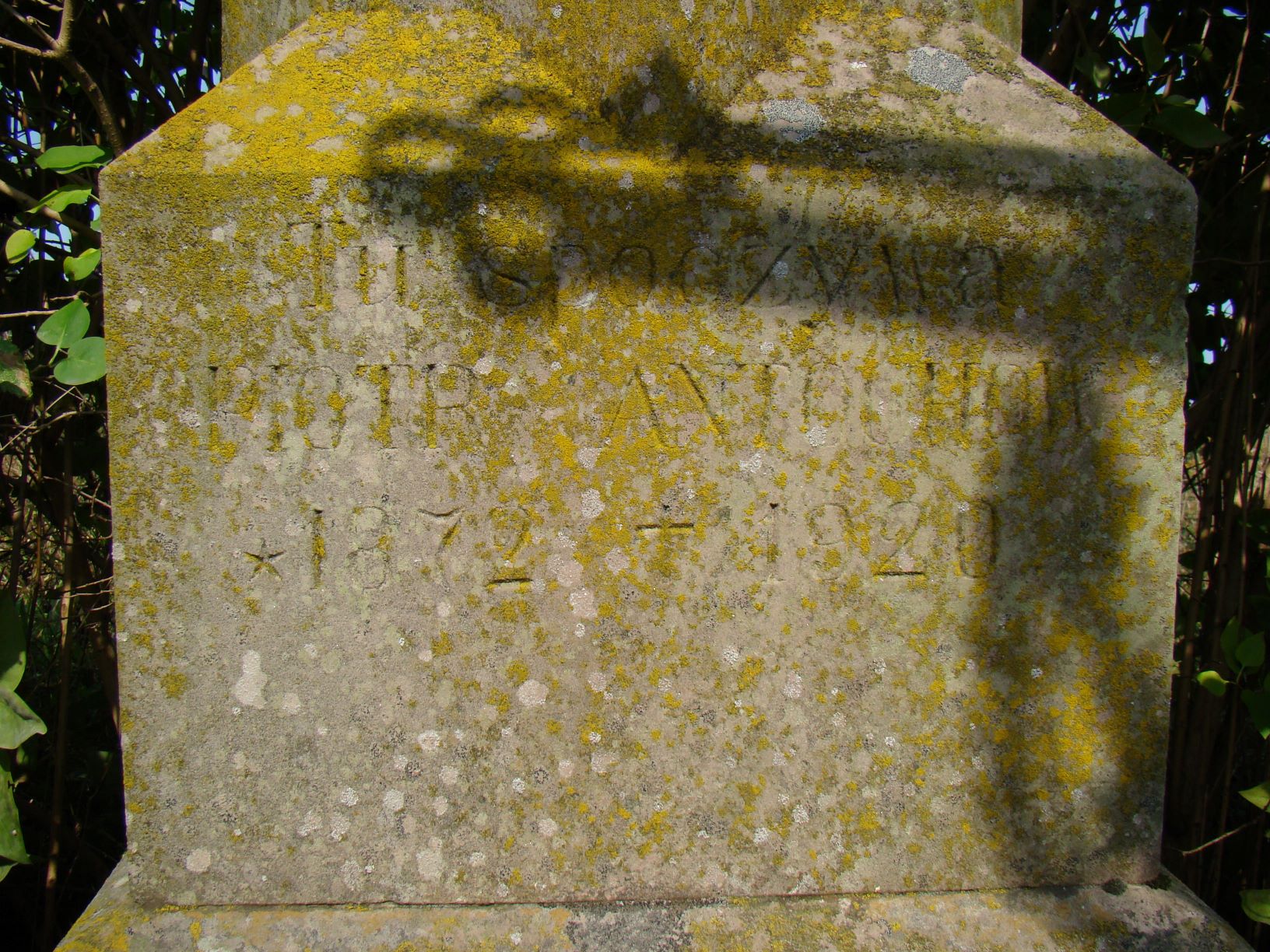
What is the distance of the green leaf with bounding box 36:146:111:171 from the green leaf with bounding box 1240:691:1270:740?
2543 mm

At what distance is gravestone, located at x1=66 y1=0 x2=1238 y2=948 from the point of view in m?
1.42

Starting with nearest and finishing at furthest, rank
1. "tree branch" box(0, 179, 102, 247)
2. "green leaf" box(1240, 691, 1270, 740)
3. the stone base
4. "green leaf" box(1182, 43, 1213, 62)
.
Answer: the stone base, "green leaf" box(1240, 691, 1270, 740), "tree branch" box(0, 179, 102, 247), "green leaf" box(1182, 43, 1213, 62)

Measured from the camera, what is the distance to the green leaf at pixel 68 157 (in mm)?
1699

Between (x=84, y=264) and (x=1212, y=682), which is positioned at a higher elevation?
(x=84, y=264)

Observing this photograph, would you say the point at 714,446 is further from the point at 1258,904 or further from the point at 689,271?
the point at 1258,904

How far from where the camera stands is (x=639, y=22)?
1.46m

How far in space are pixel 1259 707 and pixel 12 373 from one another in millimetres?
2525

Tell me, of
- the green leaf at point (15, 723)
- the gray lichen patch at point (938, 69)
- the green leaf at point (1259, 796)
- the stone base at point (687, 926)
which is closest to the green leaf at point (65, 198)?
the green leaf at point (15, 723)

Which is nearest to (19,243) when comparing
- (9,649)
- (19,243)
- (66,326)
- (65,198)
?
(19,243)

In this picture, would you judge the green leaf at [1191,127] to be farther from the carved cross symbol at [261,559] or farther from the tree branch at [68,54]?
the tree branch at [68,54]

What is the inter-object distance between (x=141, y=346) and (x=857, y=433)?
1.20 meters

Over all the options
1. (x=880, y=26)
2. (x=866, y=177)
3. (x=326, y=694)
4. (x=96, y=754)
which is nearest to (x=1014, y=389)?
(x=866, y=177)

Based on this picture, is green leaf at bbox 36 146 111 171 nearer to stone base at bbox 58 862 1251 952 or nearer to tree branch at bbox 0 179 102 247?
tree branch at bbox 0 179 102 247

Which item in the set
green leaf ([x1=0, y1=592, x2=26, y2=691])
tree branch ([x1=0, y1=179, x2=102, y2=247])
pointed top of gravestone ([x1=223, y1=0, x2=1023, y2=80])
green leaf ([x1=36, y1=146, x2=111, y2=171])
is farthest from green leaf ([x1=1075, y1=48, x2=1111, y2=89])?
green leaf ([x1=0, y1=592, x2=26, y2=691])
